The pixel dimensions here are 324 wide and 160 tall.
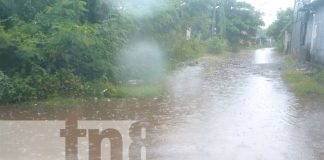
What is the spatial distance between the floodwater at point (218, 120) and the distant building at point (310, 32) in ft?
18.2

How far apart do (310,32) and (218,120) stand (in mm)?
14568

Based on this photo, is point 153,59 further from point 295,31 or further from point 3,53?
point 295,31

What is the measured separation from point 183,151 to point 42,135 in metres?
2.65

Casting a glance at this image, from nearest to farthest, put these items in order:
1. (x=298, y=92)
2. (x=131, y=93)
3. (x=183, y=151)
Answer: (x=183, y=151)
(x=131, y=93)
(x=298, y=92)

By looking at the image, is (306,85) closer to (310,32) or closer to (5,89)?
(5,89)

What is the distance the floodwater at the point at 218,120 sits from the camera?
19.9 feet

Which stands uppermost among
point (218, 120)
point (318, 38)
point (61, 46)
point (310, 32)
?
point (310, 32)

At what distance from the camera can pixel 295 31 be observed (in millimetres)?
26484

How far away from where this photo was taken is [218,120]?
825 cm

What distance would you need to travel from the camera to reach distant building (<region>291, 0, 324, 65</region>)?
17200 mm

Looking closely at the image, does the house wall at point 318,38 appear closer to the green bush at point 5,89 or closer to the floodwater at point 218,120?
the floodwater at point 218,120

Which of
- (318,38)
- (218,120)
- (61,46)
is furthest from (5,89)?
(318,38)

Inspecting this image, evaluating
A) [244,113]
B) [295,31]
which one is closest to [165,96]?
[244,113]

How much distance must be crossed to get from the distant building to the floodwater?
5.56 m
